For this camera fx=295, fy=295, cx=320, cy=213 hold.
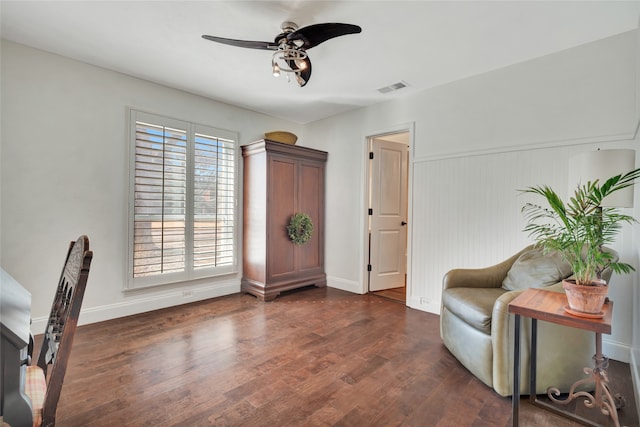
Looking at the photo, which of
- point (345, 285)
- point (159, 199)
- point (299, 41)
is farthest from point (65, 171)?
point (345, 285)

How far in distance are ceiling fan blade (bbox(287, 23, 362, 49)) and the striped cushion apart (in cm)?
225

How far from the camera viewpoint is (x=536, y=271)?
221cm

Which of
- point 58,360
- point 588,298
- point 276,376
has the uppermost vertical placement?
point 588,298

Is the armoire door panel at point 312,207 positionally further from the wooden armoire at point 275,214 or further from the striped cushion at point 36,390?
the striped cushion at point 36,390

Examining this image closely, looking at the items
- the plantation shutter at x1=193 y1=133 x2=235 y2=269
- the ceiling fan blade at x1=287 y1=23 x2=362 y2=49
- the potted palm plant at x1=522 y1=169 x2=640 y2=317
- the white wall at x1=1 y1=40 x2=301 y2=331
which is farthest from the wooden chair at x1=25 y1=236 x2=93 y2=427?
the plantation shutter at x1=193 y1=133 x2=235 y2=269

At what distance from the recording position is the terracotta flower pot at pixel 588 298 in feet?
4.54

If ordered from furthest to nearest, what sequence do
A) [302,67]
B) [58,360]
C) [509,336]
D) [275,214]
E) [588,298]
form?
[275,214] < [302,67] < [509,336] < [588,298] < [58,360]

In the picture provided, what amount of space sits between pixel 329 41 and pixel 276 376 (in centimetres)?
264

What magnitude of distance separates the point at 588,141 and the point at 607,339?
5.24 ft

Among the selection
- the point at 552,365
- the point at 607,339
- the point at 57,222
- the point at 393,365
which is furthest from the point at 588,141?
the point at 57,222

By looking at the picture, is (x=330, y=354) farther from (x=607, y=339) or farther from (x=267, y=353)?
(x=607, y=339)

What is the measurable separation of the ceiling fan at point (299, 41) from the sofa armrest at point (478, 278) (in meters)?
2.02

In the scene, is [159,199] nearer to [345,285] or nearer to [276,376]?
[276,376]

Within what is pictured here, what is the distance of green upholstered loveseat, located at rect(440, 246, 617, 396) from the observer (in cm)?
183
